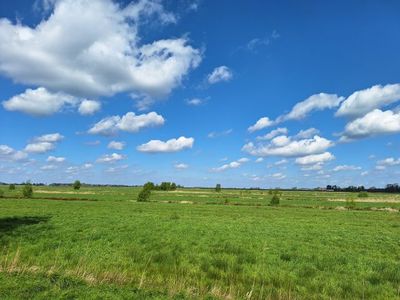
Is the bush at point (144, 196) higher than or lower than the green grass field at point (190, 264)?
higher

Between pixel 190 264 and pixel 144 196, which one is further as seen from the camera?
pixel 144 196

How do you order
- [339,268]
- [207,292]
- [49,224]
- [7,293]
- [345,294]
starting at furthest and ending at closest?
[49,224] < [339,268] < [345,294] < [207,292] < [7,293]

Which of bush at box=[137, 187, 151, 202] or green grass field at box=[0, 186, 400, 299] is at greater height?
bush at box=[137, 187, 151, 202]

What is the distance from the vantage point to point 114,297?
10.5 meters

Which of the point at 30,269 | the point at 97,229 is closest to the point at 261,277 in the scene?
the point at 30,269

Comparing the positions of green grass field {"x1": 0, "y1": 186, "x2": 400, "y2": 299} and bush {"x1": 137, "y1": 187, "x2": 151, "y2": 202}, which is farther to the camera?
bush {"x1": 137, "y1": 187, "x2": 151, "y2": 202}

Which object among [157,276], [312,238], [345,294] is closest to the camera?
[345,294]

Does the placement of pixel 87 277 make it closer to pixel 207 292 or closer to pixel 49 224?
pixel 207 292

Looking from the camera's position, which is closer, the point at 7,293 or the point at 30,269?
the point at 7,293

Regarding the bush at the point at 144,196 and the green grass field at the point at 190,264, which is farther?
the bush at the point at 144,196

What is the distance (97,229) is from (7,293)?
642 inches

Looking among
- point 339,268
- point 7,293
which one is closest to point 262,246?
point 339,268

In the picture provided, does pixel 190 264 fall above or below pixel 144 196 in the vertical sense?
below

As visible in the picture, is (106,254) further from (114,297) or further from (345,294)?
(345,294)
